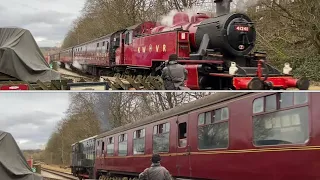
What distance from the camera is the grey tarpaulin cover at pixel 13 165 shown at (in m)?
4.72

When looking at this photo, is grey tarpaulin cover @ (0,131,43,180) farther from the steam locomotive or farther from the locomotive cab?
the locomotive cab

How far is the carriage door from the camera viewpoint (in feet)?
17.6

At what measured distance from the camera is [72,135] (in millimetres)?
4848

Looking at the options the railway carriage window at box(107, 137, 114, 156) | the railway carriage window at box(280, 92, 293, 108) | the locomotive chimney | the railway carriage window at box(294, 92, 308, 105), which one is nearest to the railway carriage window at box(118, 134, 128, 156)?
the railway carriage window at box(107, 137, 114, 156)

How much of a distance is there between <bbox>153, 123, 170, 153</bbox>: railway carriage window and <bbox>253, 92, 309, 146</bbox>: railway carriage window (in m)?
→ 1.49

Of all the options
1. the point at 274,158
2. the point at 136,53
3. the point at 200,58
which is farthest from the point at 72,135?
the point at 136,53

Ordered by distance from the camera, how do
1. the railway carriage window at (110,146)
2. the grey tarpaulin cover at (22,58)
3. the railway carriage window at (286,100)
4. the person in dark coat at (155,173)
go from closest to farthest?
the railway carriage window at (286,100)
the person in dark coat at (155,173)
the railway carriage window at (110,146)
the grey tarpaulin cover at (22,58)

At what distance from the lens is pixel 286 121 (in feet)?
12.5

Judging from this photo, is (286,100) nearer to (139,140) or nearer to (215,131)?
(215,131)

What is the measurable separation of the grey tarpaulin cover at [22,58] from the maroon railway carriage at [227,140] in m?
2.21

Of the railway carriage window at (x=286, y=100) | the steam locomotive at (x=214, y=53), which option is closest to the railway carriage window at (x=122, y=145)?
the steam locomotive at (x=214, y=53)

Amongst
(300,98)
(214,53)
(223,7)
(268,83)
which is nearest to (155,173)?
(300,98)

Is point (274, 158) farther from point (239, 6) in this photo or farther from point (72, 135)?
point (239, 6)

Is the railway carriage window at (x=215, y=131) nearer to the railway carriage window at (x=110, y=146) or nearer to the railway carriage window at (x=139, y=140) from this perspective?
the railway carriage window at (x=139, y=140)
